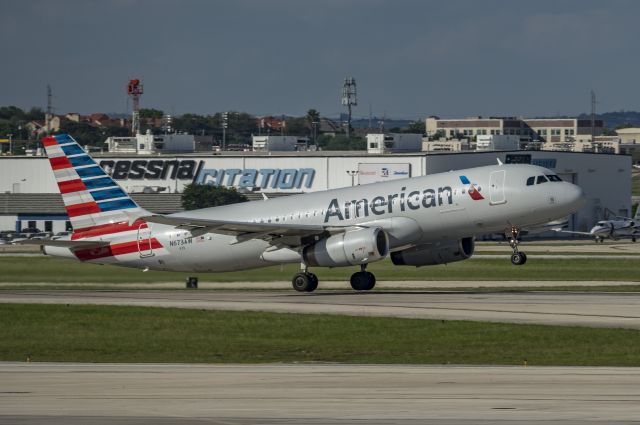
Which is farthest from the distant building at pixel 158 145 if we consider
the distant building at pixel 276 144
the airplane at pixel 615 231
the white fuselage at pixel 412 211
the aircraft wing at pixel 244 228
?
the aircraft wing at pixel 244 228

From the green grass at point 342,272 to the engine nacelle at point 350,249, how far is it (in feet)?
17.3

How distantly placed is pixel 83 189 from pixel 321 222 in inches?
415

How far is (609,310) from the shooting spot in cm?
4038

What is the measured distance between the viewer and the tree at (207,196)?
12023 centimetres

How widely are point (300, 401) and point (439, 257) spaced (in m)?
29.9

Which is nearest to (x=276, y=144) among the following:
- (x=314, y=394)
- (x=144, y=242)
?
(x=144, y=242)

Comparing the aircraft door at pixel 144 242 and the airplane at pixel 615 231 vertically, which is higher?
the aircraft door at pixel 144 242

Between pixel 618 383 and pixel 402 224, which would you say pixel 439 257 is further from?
pixel 618 383

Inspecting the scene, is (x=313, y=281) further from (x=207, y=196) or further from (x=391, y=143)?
(x=391, y=143)

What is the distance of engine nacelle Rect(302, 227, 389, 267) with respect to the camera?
48.6 meters

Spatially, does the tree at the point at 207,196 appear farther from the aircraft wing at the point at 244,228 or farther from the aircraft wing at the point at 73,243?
the aircraft wing at the point at 244,228

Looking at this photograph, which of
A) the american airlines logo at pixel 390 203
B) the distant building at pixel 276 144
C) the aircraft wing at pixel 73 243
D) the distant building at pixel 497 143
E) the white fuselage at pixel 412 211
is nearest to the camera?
the white fuselage at pixel 412 211

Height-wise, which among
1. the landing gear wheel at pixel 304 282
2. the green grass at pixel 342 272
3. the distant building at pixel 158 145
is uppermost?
the distant building at pixel 158 145

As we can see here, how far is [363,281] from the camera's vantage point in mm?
51500
